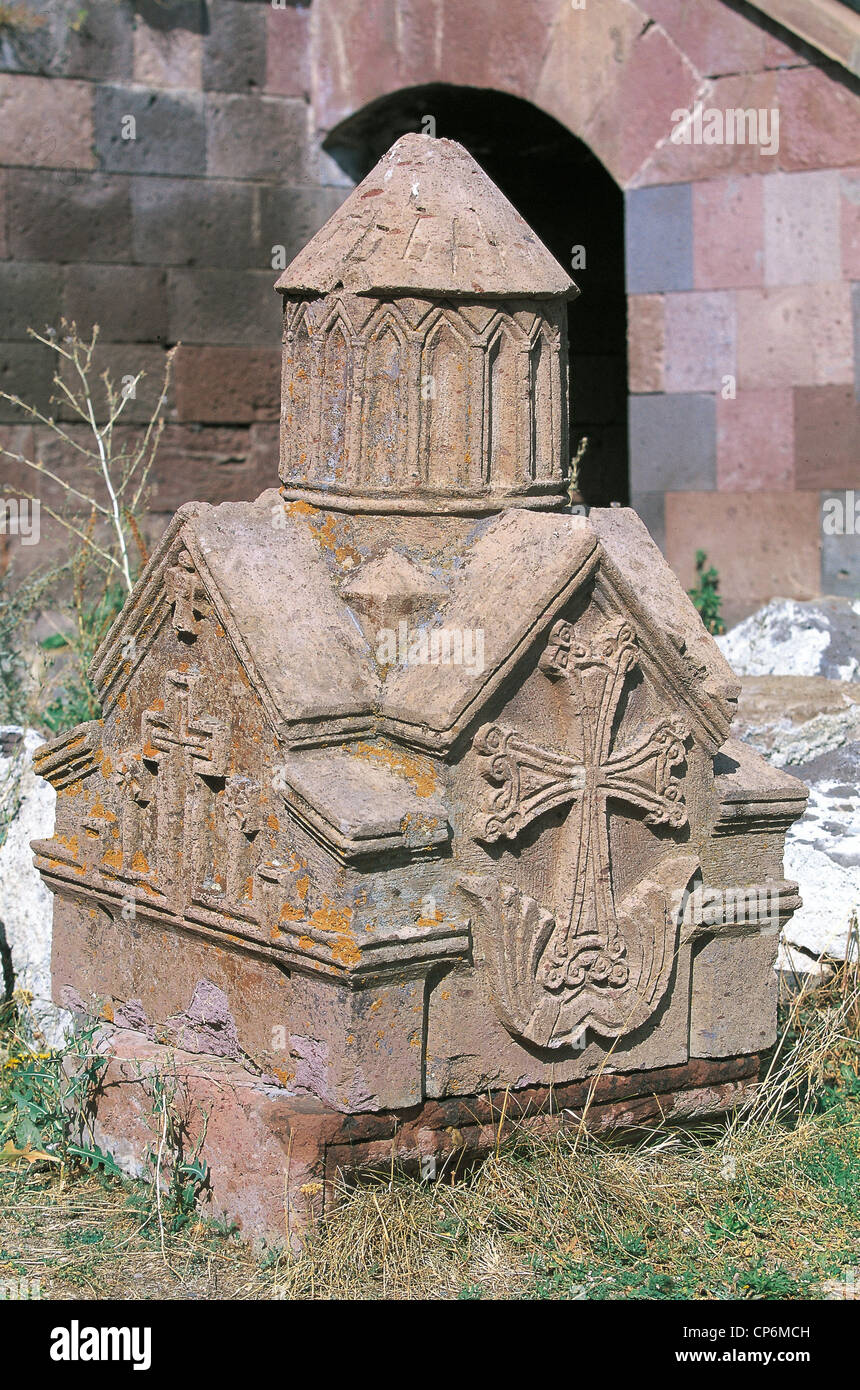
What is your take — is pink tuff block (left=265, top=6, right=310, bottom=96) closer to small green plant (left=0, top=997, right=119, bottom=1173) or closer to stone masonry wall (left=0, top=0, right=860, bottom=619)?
stone masonry wall (left=0, top=0, right=860, bottom=619)

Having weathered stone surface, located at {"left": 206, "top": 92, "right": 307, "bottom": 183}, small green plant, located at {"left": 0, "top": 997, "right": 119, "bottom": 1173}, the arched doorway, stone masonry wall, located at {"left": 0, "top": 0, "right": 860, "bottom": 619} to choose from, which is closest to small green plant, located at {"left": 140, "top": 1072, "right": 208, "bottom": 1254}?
small green plant, located at {"left": 0, "top": 997, "right": 119, "bottom": 1173}

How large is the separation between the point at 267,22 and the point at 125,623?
5.53 m

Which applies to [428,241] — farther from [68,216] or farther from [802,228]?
[68,216]

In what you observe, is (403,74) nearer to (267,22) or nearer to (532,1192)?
(267,22)

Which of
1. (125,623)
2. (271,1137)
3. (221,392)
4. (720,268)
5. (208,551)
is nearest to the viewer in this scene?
(271,1137)

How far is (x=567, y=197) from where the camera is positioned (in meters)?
9.57

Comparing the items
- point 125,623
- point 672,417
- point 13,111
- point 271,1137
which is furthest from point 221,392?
point 271,1137

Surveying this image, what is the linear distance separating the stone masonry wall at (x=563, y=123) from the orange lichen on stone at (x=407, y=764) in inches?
155

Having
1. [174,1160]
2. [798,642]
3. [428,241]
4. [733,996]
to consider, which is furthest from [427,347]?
[798,642]

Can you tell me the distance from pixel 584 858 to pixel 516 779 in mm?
263

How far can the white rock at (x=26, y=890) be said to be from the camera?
4613 millimetres

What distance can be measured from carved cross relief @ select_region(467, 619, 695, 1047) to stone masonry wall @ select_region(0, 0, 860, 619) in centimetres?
362

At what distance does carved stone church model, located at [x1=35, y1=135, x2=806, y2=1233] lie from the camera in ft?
10.9

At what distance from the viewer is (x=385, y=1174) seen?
132 inches
